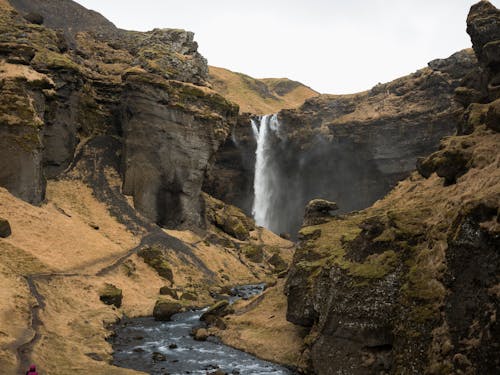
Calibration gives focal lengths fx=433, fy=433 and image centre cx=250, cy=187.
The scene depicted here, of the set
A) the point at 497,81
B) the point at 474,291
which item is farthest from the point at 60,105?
the point at 474,291

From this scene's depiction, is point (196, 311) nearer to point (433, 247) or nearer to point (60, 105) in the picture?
point (433, 247)

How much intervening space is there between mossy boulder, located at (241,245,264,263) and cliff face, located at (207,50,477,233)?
95.2ft

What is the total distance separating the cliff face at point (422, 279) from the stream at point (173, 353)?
17.3 feet

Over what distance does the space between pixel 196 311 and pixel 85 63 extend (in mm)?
67750

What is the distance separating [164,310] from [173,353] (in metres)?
12.0

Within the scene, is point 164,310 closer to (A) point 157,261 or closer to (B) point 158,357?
(B) point 158,357

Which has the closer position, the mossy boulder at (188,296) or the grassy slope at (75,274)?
the grassy slope at (75,274)

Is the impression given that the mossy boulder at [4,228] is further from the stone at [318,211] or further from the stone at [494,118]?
the stone at [494,118]

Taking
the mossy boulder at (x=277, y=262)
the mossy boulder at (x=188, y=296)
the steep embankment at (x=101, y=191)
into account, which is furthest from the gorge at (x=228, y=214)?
the mossy boulder at (x=188, y=296)

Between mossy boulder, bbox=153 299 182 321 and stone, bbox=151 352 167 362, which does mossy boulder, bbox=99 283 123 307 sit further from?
stone, bbox=151 352 167 362

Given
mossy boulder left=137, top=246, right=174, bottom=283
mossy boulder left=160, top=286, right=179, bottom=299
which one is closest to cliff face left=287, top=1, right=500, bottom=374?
mossy boulder left=160, top=286, right=179, bottom=299

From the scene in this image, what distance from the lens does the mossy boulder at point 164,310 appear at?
47312mm

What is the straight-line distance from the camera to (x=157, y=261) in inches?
2566

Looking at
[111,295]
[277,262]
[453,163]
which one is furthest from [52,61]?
[453,163]
